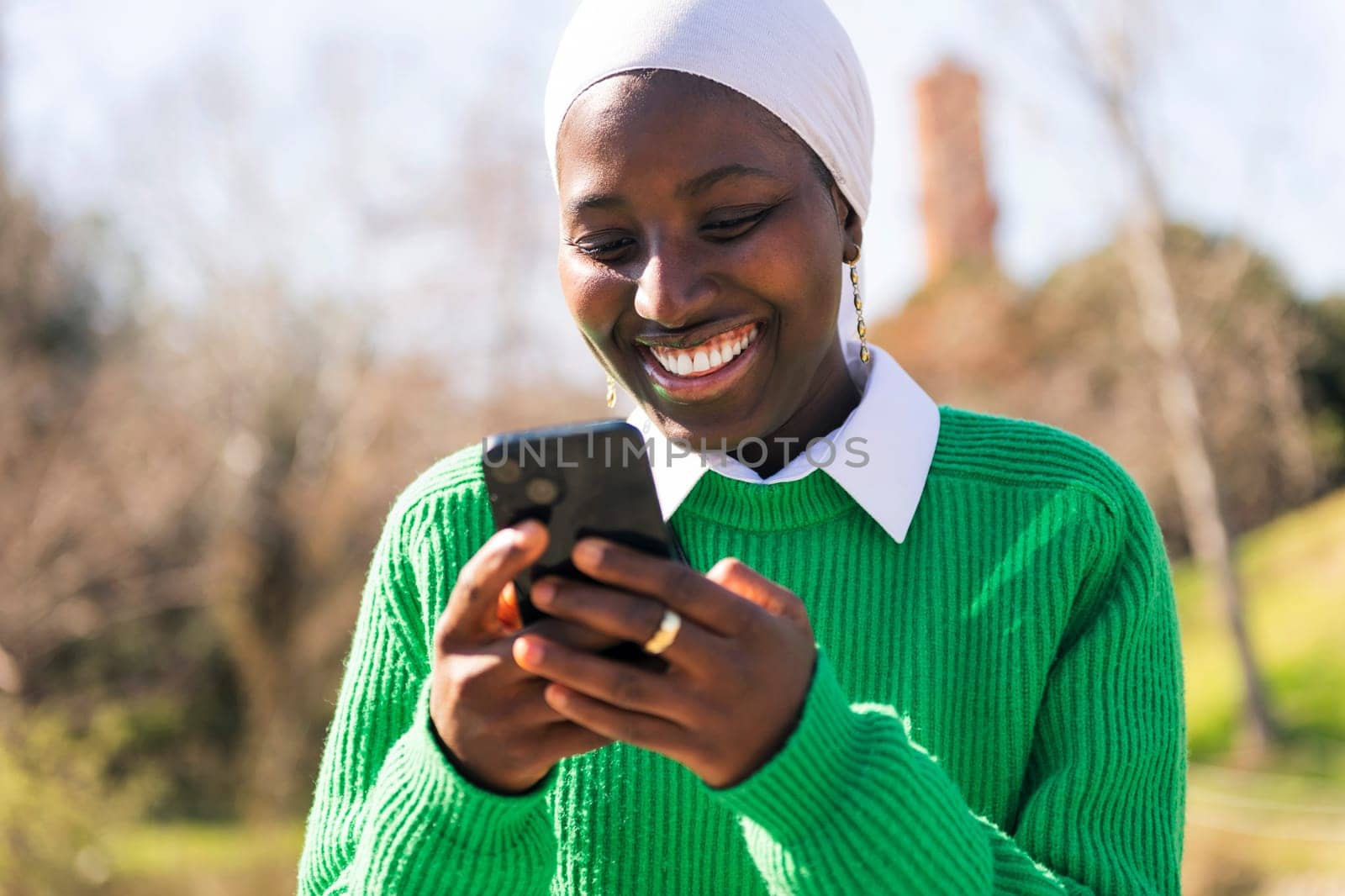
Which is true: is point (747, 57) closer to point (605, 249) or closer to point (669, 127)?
point (669, 127)

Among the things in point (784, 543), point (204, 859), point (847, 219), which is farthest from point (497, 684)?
point (204, 859)

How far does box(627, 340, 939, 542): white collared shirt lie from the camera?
6.03 ft

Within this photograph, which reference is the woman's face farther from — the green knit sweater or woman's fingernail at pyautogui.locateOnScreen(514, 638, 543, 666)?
woman's fingernail at pyautogui.locateOnScreen(514, 638, 543, 666)

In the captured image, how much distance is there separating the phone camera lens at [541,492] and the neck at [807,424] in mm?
726

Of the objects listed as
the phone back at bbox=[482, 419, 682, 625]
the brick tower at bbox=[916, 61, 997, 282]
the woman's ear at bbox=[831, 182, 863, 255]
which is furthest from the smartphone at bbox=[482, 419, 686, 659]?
the brick tower at bbox=[916, 61, 997, 282]

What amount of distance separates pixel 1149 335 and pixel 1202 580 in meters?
5.30

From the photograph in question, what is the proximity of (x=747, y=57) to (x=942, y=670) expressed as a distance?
2.77ft

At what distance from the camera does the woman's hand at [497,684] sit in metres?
1.19

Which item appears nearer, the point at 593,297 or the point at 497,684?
the point at 497,684

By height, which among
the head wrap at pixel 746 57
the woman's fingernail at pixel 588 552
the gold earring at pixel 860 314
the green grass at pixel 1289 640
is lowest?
the woman's fingernail at pixel 588 552

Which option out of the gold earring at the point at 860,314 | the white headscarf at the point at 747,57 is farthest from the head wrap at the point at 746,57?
the gold earring at the point at 860,314

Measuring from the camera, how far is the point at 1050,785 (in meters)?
1.61

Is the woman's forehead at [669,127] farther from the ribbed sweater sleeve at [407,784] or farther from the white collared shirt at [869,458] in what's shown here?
the ribbed sweater sleeve at [407,784]

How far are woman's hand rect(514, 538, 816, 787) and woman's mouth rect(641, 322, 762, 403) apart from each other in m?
0.56
